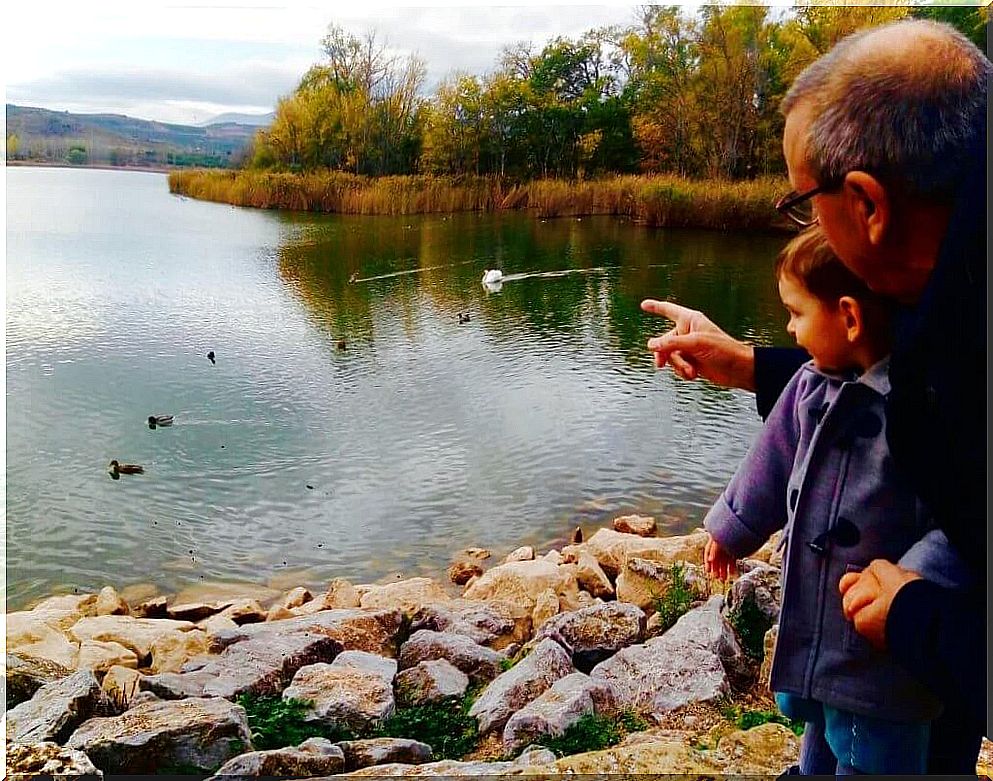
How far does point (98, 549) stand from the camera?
4.40 m

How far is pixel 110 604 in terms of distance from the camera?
3742 millimetres

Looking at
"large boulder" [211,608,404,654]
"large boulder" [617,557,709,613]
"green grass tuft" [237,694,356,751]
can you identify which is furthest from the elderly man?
"large boulder" [211,608,404,654]

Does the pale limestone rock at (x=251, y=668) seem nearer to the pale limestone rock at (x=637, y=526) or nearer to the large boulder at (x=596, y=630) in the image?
the large boulder at (x=596, y=630)

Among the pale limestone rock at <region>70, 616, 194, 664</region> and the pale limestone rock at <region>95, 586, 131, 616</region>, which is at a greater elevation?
the pale limestone rock at <region>70, 616, 194, 664</region>

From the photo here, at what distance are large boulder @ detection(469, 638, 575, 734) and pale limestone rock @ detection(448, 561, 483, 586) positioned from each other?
162cm

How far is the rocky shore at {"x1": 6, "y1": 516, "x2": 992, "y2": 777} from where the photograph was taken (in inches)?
69.1

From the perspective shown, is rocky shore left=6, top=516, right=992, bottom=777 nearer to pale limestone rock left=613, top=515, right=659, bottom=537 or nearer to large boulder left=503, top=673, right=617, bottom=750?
large boulder left=503, top=673, right=617, bottom=750

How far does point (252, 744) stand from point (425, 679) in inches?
25.3

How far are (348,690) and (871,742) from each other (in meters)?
1.60

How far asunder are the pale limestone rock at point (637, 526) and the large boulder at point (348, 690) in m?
2.10

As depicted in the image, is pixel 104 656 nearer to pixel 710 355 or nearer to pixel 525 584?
pixel 525 584

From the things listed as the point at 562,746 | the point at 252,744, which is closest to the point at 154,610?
the point at 252,744

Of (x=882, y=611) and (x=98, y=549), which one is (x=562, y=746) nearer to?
(x=882, y=611)

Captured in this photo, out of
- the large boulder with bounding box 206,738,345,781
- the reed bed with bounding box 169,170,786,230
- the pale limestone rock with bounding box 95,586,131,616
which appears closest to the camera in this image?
the large boulder with bounding box 206,738,345,781
